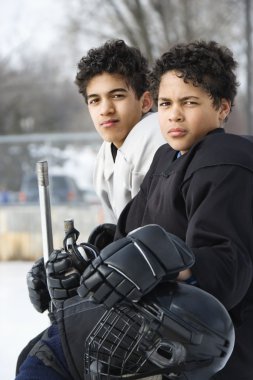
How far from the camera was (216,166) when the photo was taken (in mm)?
1498

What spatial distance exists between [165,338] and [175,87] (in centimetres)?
65

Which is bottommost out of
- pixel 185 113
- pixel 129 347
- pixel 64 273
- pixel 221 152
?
pixel 129 347

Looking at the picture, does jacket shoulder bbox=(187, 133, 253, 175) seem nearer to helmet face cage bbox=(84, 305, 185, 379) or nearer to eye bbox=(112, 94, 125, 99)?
helmet face cage bbox=(84, 305, 185, 379)

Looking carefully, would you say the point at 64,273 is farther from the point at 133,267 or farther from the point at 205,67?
the point at 205,67

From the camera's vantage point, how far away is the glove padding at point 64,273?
1536 millimetres

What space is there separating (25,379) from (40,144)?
7.36m

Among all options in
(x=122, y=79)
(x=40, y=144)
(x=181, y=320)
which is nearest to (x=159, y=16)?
(x=40, y=144)

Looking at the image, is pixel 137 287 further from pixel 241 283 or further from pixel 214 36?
pixel 214 36

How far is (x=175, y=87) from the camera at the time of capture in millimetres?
1691

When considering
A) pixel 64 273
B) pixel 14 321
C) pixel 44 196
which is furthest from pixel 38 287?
pixel 14 321

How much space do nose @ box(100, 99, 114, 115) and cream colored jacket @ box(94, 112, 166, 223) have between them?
10cm

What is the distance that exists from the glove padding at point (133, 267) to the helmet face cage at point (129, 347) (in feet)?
0.21

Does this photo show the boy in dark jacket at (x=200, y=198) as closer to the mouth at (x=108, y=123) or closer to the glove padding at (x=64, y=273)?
the glove padding at (x=64, y=273)

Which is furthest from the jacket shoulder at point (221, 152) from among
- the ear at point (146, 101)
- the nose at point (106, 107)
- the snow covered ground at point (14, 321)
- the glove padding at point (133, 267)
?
the snow covered ground at point (14, 321)
